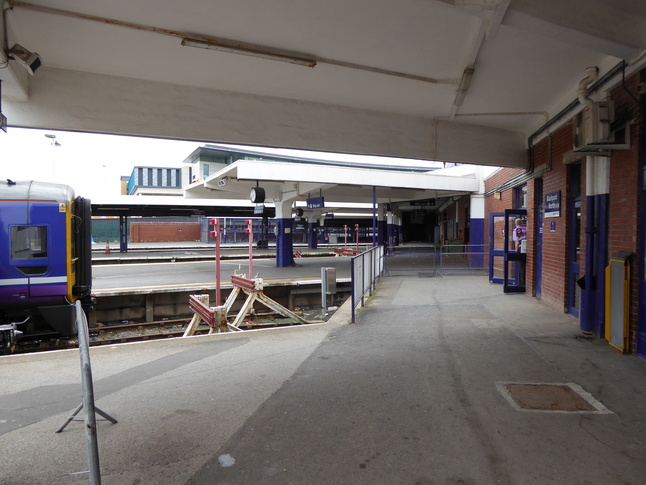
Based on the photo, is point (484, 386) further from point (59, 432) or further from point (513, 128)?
point (513, 128)

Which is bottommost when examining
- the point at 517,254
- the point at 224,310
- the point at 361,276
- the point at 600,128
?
the point at 224,310

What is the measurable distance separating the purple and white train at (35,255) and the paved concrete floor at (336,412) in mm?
3506

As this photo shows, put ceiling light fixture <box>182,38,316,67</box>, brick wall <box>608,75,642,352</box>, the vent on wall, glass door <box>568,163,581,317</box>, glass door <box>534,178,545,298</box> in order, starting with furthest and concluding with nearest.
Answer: glass door <box>534,178,545,298</box>, glass door <box>568,163,581,317</box>, the vent on wall, brick wall <box>608,75,642,352</box>, ceiling light fixture <box>182,38,316,67</box>

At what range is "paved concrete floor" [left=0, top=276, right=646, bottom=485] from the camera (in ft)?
9.53

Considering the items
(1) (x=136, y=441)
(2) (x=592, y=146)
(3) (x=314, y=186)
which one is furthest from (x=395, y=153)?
(3) (x=314, y=186)

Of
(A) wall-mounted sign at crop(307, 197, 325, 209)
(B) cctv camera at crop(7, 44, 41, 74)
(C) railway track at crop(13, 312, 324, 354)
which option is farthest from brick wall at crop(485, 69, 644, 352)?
(A) wall-mounted sign at crop(307, 197, 325, 209)

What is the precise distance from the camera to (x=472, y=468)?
9.42 ft

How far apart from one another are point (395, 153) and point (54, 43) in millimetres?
4822

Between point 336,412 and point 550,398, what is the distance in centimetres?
218

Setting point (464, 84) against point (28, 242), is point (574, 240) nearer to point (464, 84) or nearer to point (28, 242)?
point (464, 84)

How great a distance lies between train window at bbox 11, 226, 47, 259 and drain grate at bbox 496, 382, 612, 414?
31.6 feet

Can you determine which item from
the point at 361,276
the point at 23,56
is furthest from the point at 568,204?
the point at 23,56

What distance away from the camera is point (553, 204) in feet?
26.4

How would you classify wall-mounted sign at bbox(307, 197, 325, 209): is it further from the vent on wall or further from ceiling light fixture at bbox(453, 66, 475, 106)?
the vent on wall
